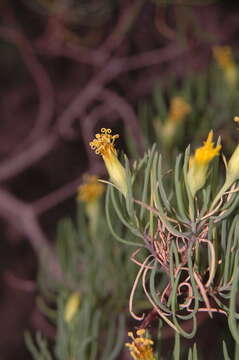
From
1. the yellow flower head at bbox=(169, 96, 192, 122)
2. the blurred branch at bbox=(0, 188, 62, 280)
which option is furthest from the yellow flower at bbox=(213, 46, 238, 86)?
the blurred branch at bbox=(0, 188, 62, 280)

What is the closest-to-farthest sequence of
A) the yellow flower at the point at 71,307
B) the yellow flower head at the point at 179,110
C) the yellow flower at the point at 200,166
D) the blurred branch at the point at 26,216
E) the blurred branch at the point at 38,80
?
the yellow flower at the point at 200,166 → the yellow flower at the point at 71,307 → the yellow flower head at the point at 179,110 → the blurred branch at the point at 26,216 → the blurred branch at the point at 38,80

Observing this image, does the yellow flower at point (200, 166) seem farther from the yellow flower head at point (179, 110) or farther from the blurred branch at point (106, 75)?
the blurred branch at point (106, 75)

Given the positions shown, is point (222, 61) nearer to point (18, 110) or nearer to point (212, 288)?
point (212, 288)

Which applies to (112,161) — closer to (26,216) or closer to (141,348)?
(141,348)

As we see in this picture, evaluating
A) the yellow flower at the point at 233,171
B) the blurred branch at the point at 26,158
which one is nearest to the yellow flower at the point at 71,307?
the yellow flower at the point at 233,171

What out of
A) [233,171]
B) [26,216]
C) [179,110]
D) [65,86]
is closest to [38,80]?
[65,86]

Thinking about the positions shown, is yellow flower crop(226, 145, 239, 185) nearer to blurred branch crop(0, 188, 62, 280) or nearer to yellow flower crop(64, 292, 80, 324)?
yellow flower crop(64, 292, 80, 324)

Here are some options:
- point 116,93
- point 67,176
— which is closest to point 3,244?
point 67,176
